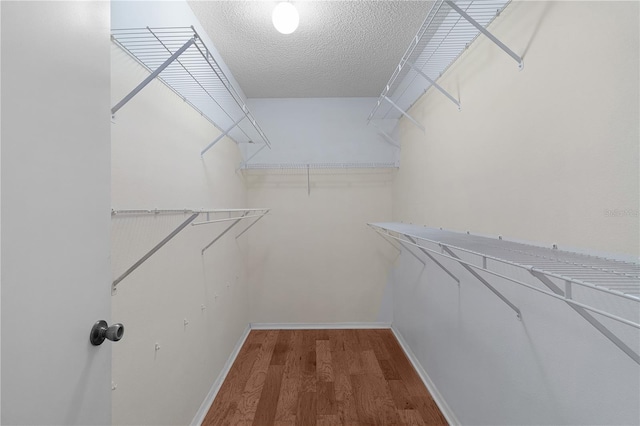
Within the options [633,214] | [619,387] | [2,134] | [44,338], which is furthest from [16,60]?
[619,387]

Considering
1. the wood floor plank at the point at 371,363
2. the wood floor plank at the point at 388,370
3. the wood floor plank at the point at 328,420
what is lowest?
the wood floor plank at the point at 328,420

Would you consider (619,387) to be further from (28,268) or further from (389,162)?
(389,162)

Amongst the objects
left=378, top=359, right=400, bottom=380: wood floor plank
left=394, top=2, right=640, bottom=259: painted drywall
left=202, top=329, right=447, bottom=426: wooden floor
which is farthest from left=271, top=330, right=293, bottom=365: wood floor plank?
left=394, top=2, right=640, bottom=259: painted drywall

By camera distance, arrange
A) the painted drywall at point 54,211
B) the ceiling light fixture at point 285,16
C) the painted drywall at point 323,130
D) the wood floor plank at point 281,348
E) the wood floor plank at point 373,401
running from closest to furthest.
Answer: the painted drywall at point 54,211
the ceiling light fixture at point 285,16
the wood floor plank at point 373,401
the wood floor plank at point 281,348
the painted drywall at point 323,130

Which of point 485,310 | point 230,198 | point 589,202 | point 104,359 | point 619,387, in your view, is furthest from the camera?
point 230,198

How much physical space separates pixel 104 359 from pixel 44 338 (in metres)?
0.23

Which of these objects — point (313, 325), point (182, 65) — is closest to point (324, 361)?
point (313, 325)

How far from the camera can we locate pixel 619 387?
32.4 inches

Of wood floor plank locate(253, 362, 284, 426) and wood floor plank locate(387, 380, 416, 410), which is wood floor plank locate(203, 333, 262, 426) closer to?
wood floor plank locate(253, 362, 284, 426)

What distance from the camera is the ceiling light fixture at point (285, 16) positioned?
5.25 ft

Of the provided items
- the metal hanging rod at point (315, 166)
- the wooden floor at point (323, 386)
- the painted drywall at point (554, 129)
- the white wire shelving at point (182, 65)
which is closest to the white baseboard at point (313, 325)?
the wooden floor at point (323, 386)

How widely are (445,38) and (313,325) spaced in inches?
109

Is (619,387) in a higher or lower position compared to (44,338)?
lower

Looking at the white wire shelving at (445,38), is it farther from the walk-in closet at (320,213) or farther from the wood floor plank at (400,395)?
the wood floor plank at (400,395)
